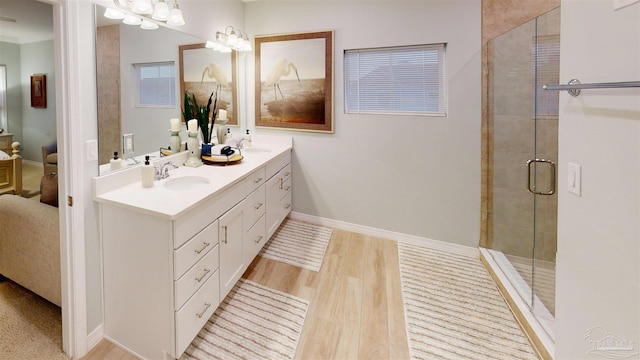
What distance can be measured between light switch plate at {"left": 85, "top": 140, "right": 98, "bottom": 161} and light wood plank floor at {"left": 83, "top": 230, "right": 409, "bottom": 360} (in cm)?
103

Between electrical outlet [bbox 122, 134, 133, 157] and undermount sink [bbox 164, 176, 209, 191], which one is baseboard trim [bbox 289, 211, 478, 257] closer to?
undermount sink [bbox 164, 176, 209, 191]

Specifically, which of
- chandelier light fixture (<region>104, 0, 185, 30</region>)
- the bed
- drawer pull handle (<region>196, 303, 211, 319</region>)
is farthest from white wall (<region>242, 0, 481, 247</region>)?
the bed

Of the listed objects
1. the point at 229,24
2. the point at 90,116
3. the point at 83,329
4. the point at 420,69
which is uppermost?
the point at 229,24

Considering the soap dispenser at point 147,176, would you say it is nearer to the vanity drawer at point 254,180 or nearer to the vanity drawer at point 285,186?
the vanity drawer at point 254,180

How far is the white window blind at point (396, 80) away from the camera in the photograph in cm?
269

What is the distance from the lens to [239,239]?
2.04m

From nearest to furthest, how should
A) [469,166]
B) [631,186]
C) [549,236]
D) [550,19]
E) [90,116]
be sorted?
[631,186]
[90,116]
[550,19]
[549,236]
[469,166]

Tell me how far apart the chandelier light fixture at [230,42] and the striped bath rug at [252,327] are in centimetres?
222

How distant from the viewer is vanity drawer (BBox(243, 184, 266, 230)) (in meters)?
2.16

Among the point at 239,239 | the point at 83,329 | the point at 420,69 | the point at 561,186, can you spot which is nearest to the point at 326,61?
the point at 420,69

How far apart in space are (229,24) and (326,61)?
105 cm

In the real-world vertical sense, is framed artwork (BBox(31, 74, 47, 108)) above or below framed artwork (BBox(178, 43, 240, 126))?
below

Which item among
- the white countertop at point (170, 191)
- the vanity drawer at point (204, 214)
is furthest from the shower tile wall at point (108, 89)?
the vanity drawer at point (204, 214)

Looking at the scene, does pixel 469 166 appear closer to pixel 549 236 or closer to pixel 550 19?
pixel 549 236
